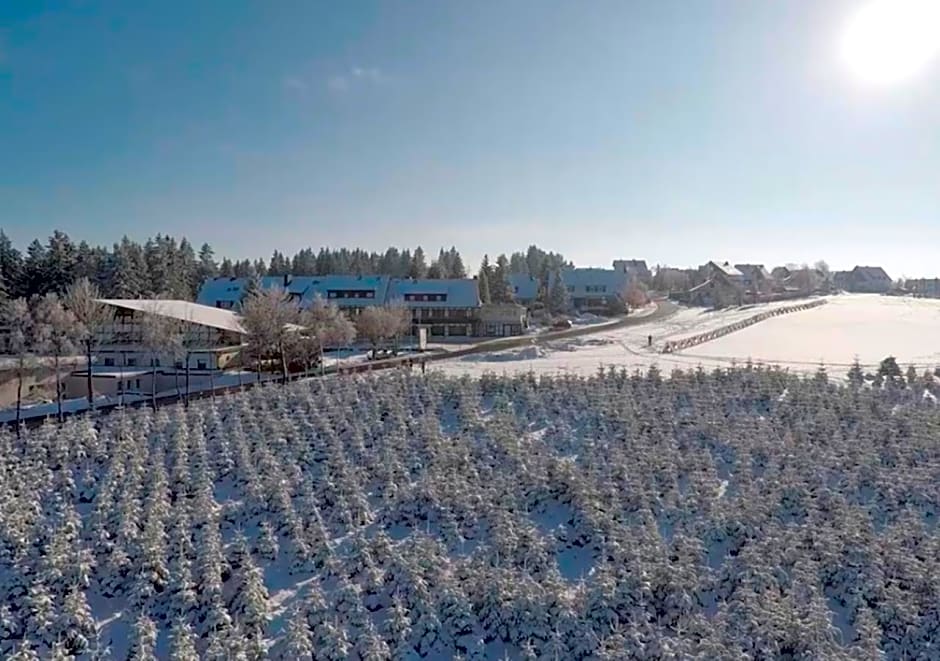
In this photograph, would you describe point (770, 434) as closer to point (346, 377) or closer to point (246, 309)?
point (346, 377)

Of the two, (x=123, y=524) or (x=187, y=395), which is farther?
(x=187, y=395)

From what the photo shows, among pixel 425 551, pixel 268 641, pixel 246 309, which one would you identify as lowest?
pixel 268 641

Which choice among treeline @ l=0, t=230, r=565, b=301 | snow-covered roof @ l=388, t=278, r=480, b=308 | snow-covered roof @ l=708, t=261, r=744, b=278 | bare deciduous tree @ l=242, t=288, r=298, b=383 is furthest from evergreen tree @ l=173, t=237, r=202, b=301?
snow-covered roof @ l=708, t=261, r=744, b=278

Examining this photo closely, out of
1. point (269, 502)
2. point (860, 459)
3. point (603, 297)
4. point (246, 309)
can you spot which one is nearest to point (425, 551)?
point (269, 502)

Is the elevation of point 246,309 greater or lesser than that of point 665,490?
greater

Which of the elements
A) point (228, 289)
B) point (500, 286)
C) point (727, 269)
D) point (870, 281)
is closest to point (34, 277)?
point (228, 289)

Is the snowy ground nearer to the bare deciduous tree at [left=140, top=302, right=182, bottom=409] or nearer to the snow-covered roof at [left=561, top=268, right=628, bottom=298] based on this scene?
the bare deciduous tree at [left=140, top=302, right=182, bottom=409]

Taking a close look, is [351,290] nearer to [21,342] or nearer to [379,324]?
[379,324]
